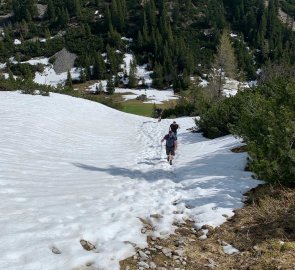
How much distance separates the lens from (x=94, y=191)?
9.46m

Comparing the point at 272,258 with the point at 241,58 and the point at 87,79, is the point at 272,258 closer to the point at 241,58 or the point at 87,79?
the point at 87,79

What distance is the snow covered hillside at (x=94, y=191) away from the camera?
19.4 ft

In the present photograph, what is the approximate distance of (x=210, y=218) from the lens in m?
7.90

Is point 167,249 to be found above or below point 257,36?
below

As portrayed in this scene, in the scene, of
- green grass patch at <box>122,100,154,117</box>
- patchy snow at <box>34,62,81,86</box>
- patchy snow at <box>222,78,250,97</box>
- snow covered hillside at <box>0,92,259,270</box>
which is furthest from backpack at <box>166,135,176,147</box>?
patchy snow at <box>34,62,81,86</box>

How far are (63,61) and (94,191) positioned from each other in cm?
13953

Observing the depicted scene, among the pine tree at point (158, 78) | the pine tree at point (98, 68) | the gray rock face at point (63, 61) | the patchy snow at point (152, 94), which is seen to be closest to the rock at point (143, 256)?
the patchy snow at point (152, 94)

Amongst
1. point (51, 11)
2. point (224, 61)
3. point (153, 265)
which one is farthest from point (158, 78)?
point (153, 265)

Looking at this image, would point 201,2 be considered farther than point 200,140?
Yes

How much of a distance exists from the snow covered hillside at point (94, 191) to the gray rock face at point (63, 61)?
123411 mm

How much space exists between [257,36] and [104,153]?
6186 inches

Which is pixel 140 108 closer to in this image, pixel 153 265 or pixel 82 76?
pixel 82 76

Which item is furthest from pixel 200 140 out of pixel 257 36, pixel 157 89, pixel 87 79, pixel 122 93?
pixel 257 36

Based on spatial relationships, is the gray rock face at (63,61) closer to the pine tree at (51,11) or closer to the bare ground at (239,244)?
the pine tree at (51,11)
